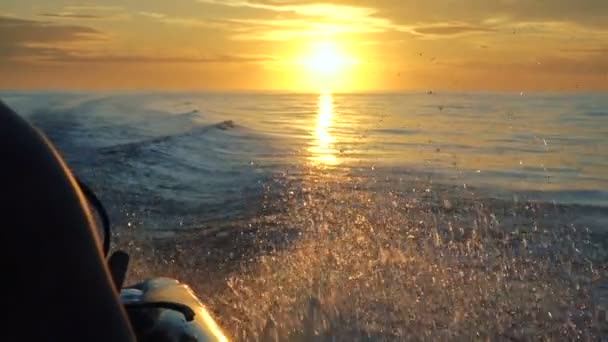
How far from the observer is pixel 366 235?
23.0 ft

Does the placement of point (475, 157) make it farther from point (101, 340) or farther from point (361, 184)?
point (101, 340)

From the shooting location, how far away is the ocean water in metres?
4.74

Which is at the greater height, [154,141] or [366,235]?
[366,235]

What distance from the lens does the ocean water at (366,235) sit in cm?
474

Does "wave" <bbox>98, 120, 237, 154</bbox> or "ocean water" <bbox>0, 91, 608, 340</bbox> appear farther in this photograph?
"wave" <bbox>98, 120, 237, 154</bbox>

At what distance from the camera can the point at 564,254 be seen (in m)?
6.49

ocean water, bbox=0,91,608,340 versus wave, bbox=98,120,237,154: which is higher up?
ocean water, bbox=0,91,608,340

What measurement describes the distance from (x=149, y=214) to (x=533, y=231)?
3.96 meters

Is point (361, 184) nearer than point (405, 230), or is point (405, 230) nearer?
point (405, 230)

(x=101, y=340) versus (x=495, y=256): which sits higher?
(x=101, y=340)

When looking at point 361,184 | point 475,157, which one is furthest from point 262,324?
point 475,157

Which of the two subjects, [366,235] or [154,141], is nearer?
[366,235]

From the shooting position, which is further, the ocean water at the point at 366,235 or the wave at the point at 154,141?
the wave at the point at 154,141

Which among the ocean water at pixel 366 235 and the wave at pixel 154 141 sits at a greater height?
the ocean water at pixel 366 235
